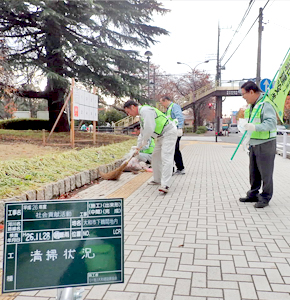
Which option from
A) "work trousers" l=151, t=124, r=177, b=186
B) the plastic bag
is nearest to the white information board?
"work trousers" l=151, t=124, r=177, b=186

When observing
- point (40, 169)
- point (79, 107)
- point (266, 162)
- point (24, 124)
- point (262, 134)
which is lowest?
point (40, 169)

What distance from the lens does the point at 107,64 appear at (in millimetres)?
16250

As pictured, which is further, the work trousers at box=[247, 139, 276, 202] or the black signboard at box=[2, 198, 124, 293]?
the work trousers at box=[247, 139, 276, 202]

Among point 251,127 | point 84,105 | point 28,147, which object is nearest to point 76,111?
point 84,105

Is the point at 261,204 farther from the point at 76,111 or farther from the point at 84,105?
the point at 84,105

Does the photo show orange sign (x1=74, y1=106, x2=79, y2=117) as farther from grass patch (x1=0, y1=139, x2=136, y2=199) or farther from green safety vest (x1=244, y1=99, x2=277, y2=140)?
green safety vest (x1=244, y1=99, x2=277, y2=140)

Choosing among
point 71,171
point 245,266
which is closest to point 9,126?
point 71,171

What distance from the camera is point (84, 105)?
11.6 meters

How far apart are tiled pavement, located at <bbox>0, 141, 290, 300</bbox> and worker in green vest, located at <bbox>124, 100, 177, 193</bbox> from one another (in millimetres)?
446

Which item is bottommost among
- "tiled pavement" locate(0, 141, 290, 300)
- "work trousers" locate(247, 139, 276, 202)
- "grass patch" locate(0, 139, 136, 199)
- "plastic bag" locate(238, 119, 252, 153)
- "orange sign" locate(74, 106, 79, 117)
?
"tiled pavement" locate(0, 141, 290, 300)

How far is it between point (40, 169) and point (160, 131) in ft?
7.80

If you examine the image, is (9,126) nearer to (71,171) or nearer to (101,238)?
(71,171)

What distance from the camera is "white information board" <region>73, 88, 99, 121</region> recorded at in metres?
10.8

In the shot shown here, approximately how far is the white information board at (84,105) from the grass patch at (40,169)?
2307 mm
